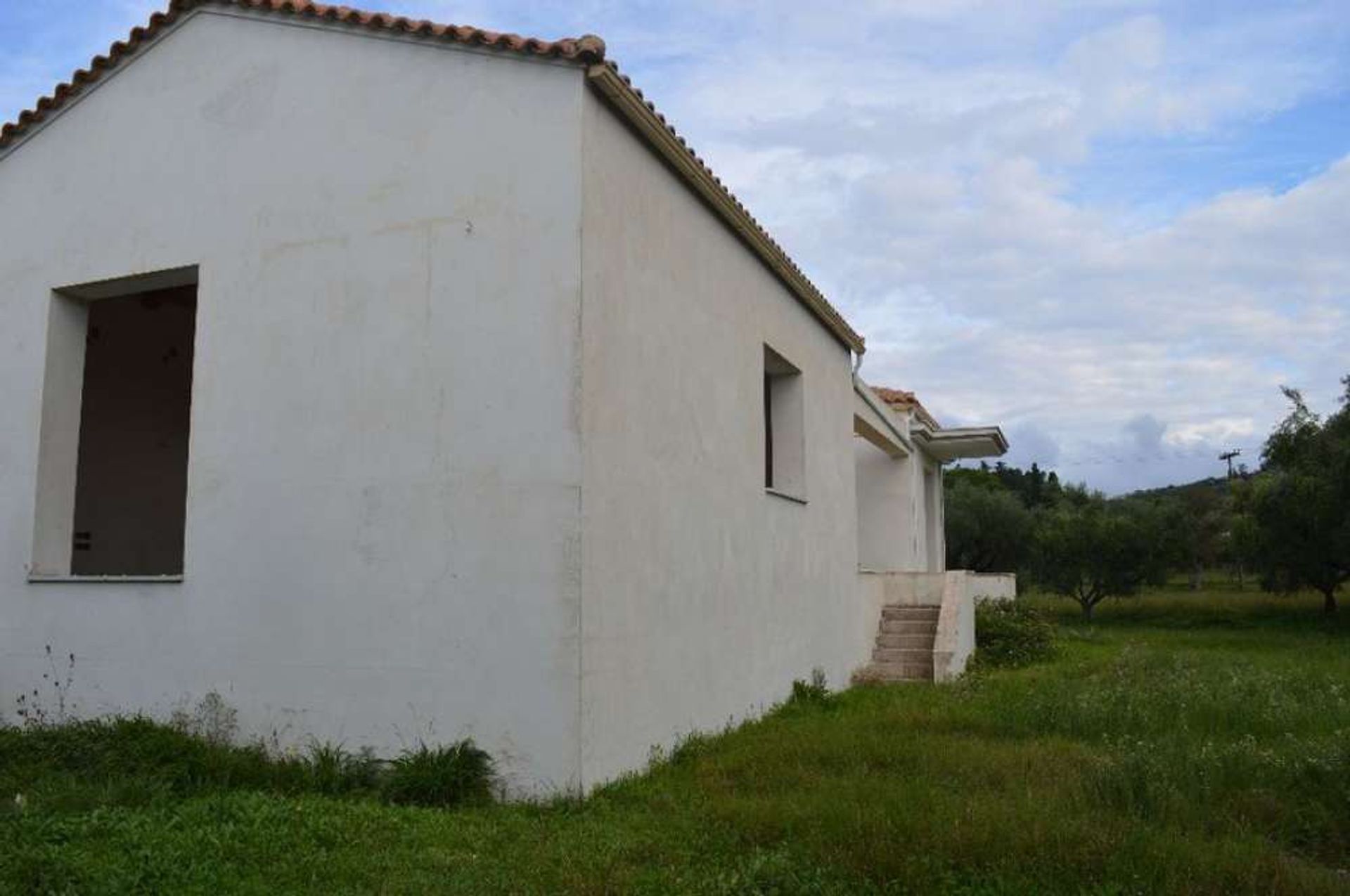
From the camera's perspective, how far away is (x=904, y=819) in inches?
215

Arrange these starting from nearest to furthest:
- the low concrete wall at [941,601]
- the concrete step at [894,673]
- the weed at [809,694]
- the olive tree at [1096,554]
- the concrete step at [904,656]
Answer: the weed at [809,694]
the low concrete wall at [941,601]
the concrete step at [894,673]
the concrete step at [904,656]
the olive tree at [1096,554]

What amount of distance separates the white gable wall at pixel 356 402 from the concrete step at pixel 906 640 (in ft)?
30.5

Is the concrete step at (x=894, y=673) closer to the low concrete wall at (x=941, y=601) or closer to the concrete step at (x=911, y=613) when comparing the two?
the low concrete wall at (x=941, y=601)

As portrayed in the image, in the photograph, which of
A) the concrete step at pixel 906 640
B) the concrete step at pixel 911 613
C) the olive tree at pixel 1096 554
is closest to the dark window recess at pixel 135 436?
the concrete step at pixel 906 640

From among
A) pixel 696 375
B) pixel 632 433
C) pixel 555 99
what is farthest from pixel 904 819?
pixel 555 99

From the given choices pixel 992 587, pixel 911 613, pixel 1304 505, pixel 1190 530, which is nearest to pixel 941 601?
pixel 911 613

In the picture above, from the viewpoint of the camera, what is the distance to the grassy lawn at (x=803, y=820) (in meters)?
4.77

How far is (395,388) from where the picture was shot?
7.11m

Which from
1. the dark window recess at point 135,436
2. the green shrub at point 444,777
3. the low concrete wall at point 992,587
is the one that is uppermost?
the dark window recess at point 135,436

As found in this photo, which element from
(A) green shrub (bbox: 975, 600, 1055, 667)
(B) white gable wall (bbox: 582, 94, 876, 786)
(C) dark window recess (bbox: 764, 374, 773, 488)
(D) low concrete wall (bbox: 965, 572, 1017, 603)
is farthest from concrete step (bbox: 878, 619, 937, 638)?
(C) dark window recess (bbox: 764, 374, 773, 488)

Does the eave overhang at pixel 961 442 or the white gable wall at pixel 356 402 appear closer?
the white gable wall at pixel 356 402

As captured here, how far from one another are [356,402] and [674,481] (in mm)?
2543

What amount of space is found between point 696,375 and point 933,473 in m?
16.2

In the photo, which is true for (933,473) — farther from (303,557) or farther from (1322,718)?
(303,557)
